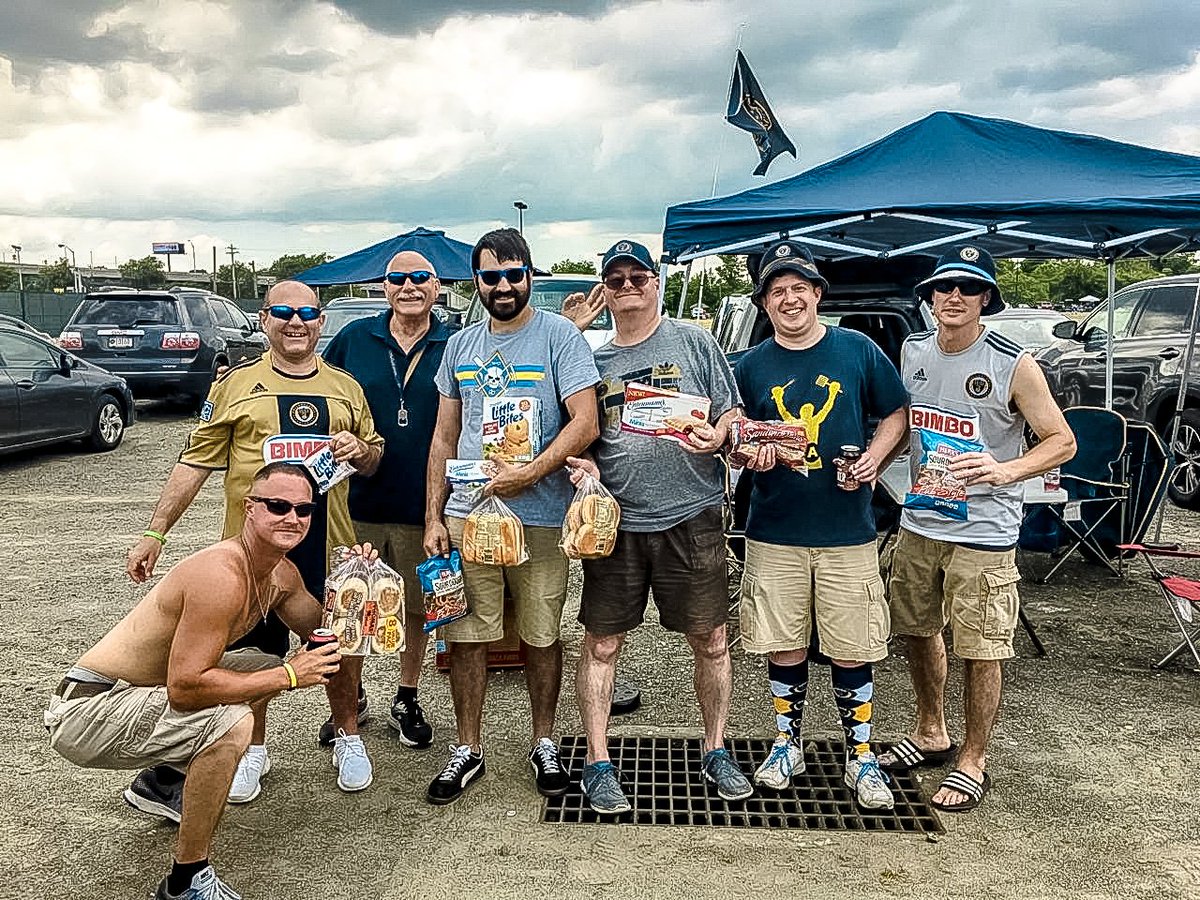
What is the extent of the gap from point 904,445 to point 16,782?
364cm

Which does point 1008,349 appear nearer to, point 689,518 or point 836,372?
point 836,372

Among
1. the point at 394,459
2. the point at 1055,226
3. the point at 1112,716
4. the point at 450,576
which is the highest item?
the point at 1055,226

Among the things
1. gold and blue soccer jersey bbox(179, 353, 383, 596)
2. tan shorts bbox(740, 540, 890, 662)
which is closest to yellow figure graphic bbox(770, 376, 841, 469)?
tan shorts bbox(740, 540, 890, 662)

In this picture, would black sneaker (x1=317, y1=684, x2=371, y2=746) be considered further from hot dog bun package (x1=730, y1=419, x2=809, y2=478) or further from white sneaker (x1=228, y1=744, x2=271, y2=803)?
hot dog bun package (x1=730, y1=419, x2=809, y2=478)

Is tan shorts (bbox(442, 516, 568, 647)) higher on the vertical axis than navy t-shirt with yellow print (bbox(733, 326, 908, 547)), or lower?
lower

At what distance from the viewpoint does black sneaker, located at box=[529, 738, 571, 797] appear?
358cm

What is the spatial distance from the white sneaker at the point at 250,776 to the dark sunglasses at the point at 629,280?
7.06ft

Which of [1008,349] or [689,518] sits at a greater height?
[1008,349]

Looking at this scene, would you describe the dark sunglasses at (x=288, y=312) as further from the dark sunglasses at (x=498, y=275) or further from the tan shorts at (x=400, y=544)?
the tan shorts at (x=400, y=544)

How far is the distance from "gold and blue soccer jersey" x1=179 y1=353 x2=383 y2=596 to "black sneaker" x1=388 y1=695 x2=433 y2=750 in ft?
2.58

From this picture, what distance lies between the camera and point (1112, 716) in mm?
4234

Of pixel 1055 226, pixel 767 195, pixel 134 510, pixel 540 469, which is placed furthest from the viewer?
pixel 134 510

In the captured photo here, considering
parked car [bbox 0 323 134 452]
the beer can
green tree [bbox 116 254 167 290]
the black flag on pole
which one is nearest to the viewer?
the beer can

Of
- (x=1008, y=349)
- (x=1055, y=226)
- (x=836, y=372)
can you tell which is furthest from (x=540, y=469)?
(x=1055, y=226)
